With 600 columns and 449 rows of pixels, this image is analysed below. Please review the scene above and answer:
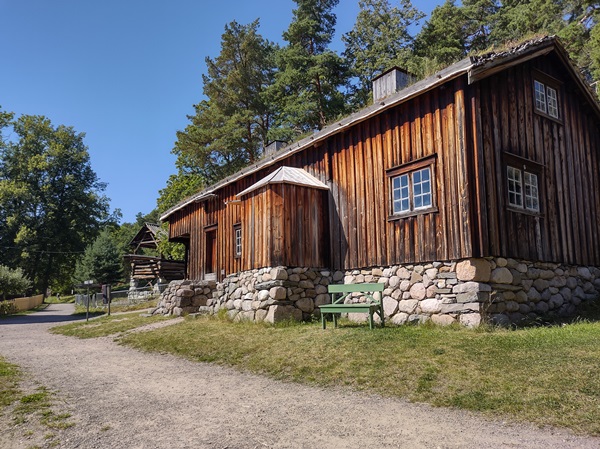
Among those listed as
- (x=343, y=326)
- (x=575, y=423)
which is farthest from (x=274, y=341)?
(x=575, y=423)

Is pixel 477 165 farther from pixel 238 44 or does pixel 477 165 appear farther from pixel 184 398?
pixel 238 44

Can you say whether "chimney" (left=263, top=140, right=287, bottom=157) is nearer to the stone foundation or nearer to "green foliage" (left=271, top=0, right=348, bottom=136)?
the stone foundation

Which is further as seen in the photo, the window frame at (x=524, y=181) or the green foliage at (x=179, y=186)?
the green foliage at (x=179, y=186)

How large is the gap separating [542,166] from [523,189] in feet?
3.65

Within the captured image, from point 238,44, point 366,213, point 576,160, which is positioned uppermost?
point 238,44

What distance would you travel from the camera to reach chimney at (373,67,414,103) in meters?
13.2

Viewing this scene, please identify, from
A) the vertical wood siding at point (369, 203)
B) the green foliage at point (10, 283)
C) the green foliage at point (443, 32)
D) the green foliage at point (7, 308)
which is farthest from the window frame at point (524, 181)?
the green foliage at point (10, 283)

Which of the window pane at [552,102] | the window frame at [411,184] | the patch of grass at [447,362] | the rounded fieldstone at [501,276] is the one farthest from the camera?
the window pane at [552,102]

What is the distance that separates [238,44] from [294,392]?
110 feet

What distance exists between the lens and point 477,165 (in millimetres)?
9633

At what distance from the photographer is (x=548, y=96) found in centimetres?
1236

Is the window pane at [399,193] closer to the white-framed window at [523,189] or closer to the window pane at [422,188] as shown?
the window pane at [422,188]

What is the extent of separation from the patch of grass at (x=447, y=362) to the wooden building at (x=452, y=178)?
6.74 feet

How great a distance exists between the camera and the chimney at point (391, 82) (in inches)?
519
